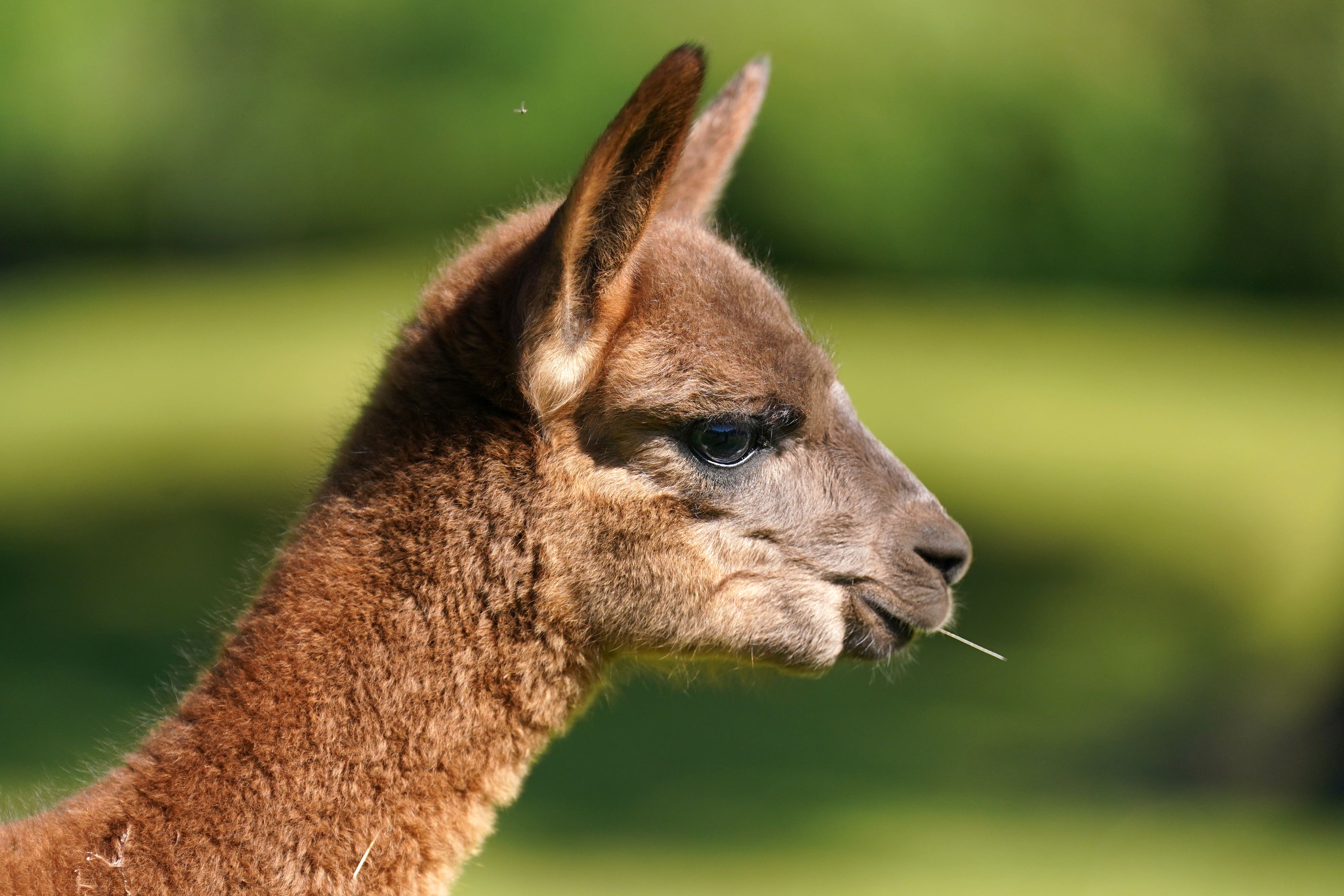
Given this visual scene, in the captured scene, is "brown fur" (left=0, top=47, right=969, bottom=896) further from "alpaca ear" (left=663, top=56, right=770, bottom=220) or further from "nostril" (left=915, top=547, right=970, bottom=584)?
"alpaca ear" (left=663, top=56, right=770, bottom=220)

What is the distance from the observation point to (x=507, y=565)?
6.68 feet

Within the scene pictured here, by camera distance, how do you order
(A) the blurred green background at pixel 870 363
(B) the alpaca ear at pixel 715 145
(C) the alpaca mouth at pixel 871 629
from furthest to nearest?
1. (A) the blurred green background at pixel 870 363
2. (B) the alpaca ear at pixel 715 145
3. (C) the alpaca mouth at pixel 871 629

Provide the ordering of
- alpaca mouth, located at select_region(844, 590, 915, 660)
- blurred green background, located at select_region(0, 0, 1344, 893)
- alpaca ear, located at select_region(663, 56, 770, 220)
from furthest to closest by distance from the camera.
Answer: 1. blurred green background, located at select_region(0, 0, 1344, 893)
2. alpaca ear, located at select_region(663, 56, 770, 220)
3. alpaca mouth, located at select_region(844, 590, 915, 660)

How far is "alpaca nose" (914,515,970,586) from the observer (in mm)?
2342

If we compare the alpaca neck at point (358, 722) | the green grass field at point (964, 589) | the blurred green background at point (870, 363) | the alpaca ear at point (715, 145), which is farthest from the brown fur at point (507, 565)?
the blurred green background at point (870, 363)

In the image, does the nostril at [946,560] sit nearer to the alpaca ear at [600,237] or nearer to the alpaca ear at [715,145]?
the alpaca ear at [600,237]

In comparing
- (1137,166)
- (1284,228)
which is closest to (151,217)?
(1137,166)

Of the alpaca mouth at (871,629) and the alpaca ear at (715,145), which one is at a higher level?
the alpaca ear at (715,145)

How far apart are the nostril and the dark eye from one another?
369mm

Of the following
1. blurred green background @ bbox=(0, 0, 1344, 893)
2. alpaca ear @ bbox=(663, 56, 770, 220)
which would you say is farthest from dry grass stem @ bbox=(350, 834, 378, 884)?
blurred green background @ bbox=(0, 0, 1344, 893)

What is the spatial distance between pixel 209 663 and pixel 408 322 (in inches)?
24.7

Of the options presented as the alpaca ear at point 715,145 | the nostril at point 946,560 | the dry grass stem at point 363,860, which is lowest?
the dry grass stem at point 363,860

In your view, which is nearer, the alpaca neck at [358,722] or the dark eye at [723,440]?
the alpaca neck at [358,722]

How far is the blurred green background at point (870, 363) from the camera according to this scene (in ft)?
19.4
